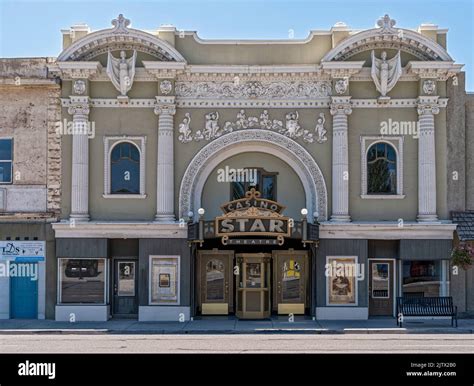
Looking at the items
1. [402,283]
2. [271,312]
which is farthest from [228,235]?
[402,283]

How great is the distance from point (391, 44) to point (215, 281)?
11.2m

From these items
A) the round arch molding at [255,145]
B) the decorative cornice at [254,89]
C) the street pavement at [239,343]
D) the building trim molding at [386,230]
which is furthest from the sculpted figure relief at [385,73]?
the street pavement at [239,343]

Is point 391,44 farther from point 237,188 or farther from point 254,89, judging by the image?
point 237,188

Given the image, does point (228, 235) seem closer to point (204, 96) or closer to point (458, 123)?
point (204, 96)

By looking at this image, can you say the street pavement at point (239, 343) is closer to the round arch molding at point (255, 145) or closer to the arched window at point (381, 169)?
the round arch molding at point (255, 145)

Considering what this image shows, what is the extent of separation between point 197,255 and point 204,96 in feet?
19.9

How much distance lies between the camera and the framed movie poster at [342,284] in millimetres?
22109

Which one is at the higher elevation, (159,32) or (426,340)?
(159,32)

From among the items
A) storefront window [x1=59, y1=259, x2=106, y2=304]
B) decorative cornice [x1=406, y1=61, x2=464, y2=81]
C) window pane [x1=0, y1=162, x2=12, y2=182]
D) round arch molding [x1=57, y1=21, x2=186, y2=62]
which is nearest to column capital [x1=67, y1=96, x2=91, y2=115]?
round arch molding [x1=57, y1=21, x2=186, y2=62]

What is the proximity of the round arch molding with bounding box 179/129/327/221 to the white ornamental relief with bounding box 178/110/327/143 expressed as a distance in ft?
0.74

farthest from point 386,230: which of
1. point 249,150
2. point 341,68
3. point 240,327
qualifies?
point 240,327

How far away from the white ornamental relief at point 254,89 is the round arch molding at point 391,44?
1.21 metres

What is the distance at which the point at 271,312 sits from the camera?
2336 cm

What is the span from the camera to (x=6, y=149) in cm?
2294
